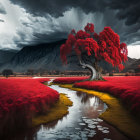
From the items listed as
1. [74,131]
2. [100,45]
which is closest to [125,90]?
[74,131]

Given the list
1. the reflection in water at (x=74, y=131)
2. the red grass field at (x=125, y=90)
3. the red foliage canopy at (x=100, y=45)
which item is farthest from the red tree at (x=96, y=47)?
the reflection in water at (x=74, y=131)

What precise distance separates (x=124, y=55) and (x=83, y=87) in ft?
46.9

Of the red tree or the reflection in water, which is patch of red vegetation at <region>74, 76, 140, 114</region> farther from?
the red tree

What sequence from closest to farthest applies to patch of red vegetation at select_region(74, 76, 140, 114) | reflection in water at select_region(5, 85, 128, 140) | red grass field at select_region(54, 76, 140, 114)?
reflection in water at select_region(5, 85, 128, 140) → patch of red vegetation at select_region(74, 76, 140, 114) → red grass field at select_region(54, 76, 140, 114)

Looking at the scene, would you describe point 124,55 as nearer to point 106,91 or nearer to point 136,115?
point 106,91

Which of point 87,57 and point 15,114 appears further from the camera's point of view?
point 87,57

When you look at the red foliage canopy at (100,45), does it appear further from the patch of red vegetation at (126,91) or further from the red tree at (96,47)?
the patch of red vegetation at (126,91)

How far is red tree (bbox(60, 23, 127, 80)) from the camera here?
33.4m

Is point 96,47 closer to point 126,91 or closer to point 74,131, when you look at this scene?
point 126,91

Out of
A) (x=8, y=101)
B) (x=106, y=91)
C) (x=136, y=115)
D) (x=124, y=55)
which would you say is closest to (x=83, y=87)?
(x=106, y=91)

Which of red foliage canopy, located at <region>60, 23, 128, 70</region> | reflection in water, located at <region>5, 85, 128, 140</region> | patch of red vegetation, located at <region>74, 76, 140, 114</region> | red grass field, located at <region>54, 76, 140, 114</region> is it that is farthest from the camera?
red foliage canopy, located at <region>60, 23, 128, 70</region>

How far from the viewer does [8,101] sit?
905 cm

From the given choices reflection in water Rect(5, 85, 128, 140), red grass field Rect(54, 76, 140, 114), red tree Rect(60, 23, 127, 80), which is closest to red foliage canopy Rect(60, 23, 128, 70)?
red tree Rect(60, 23, 127, 80)

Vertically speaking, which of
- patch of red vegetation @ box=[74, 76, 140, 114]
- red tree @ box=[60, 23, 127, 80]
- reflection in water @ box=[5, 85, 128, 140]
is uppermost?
red tree @ box=[60, 23, 127, 80]
